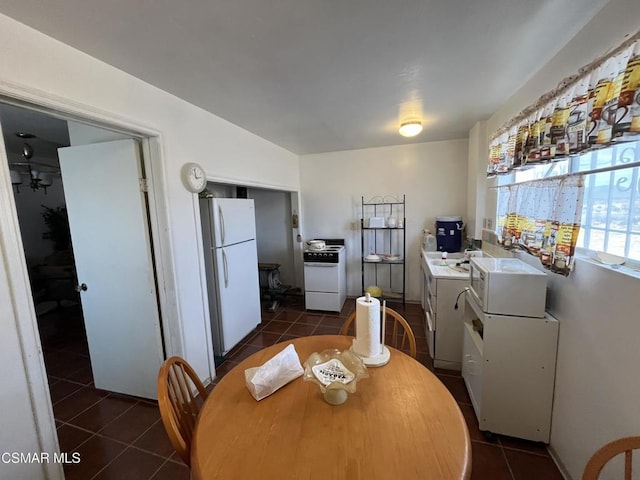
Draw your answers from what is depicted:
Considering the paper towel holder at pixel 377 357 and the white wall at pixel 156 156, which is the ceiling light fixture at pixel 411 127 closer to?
the white wall at pixel 156 156

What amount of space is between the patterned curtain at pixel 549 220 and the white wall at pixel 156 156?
8.05 feet

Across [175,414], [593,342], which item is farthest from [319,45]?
[593,342]

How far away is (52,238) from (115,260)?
12.6 ft

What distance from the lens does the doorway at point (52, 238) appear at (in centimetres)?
215

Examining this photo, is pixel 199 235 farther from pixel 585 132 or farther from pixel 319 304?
pixel 585 132

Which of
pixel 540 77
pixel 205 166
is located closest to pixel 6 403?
pixel 205 166

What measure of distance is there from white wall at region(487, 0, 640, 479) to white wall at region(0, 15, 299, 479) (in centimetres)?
254

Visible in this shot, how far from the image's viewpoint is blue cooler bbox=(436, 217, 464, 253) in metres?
3.42

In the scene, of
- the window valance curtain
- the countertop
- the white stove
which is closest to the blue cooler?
the countertop

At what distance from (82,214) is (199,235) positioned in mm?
896

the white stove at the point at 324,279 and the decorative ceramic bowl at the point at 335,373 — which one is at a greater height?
the decorative ceramic bowl at the point at 335,373

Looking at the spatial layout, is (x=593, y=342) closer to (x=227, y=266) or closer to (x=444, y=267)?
(x=444, y=267)

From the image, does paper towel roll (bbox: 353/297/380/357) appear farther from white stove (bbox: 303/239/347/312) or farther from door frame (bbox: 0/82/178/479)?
white stove (bbox: 303/239/347/312)

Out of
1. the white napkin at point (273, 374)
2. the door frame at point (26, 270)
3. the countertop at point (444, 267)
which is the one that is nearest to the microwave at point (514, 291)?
the countertop at point (444, 267)
